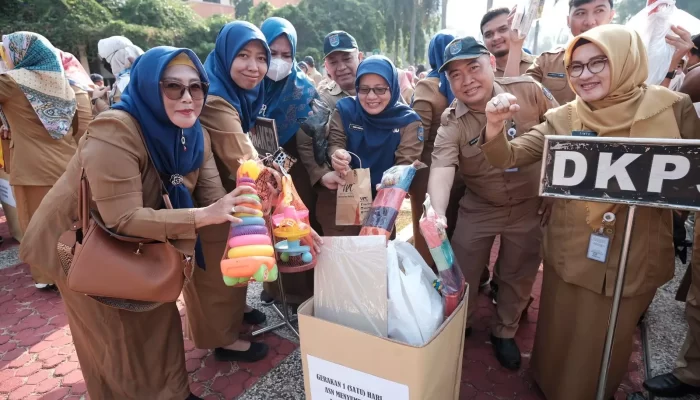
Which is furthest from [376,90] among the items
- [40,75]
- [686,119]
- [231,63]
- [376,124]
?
[40,75]

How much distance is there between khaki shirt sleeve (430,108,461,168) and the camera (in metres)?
2.26

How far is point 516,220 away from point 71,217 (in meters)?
2.33

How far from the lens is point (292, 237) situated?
1.56m

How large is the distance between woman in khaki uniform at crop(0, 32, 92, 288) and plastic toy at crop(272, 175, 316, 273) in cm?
239

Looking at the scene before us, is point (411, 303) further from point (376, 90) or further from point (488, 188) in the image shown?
point (376, 90)

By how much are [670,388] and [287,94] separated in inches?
115

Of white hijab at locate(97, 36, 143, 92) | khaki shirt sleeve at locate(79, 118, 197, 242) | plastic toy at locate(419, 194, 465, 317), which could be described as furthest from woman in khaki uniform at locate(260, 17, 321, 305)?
white hijab at locate(97, 36, 143, 92)

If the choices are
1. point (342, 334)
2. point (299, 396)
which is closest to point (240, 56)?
point (342, 334)

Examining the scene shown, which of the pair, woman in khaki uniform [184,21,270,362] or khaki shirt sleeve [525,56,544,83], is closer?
woman in khaki uniform [184,21,270,362]

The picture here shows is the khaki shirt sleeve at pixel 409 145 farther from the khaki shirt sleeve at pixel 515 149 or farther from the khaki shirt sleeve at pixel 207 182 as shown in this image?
the khaki shirt sleeve at pixel 207 182

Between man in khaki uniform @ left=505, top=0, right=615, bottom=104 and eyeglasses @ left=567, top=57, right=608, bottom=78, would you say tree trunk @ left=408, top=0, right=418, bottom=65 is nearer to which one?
man in khaki uniform @ left=505, top=0, right=615, bottom=104

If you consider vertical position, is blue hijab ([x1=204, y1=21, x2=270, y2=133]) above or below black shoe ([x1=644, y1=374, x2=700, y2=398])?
above

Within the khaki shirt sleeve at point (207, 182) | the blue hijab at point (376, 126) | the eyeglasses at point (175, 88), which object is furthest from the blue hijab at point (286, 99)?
the eyeglasses at point (175, 88)

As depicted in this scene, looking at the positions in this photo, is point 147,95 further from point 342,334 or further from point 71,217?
point 342,334
